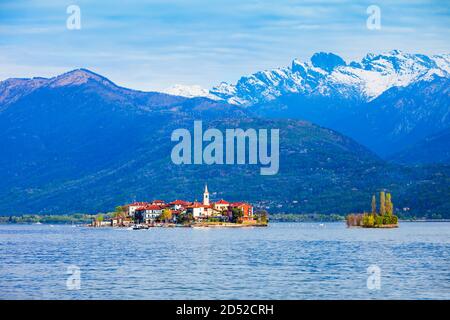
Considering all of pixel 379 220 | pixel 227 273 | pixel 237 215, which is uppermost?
pixel 237 215

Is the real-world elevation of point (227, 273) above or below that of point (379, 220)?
below

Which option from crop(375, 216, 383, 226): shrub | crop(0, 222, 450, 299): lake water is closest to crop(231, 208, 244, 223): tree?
crop(375, 216, 383, 226): shrub

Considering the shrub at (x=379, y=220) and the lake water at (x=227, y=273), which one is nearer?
the lake water at (x=227, y=273)

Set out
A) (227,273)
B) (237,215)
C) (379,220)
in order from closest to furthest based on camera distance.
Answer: (227,273), (379,220), (237,215)

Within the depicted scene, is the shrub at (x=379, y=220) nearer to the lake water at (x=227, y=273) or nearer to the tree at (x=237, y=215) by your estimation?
the tree at (x=237, y=215)

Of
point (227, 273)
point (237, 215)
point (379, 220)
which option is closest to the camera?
point (227, 273)

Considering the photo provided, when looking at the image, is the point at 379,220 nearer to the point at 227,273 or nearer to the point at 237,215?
the point at 237,215

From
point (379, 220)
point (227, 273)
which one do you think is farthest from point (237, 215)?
point (227, 273)

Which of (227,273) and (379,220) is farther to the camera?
(379,220)

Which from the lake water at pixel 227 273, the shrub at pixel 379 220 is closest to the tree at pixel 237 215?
the shrub at pixel 379 220

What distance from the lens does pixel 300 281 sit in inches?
2133
